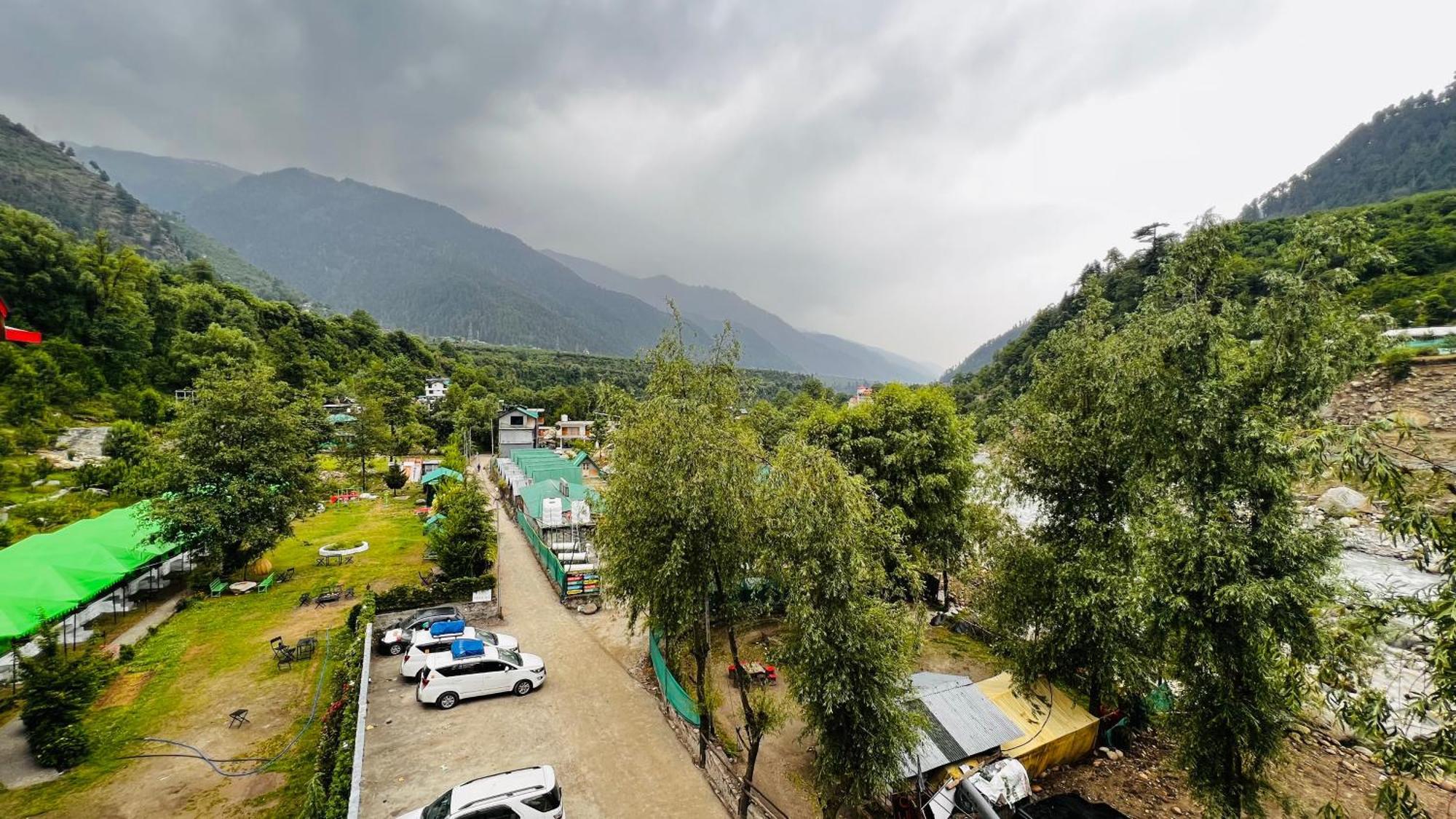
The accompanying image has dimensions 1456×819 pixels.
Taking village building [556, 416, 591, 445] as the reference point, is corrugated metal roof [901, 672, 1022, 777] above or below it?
below

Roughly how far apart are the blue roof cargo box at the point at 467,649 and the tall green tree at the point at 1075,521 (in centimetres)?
1503

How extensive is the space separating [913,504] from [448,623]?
1744cm

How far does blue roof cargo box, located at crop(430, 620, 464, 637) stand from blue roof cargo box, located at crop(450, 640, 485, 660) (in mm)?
2055

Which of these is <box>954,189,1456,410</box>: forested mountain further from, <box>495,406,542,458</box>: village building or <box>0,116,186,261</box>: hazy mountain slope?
<box>0,116,186,261</box>: hazy mountain slope

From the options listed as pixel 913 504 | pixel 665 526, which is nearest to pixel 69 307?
pixel 665 526

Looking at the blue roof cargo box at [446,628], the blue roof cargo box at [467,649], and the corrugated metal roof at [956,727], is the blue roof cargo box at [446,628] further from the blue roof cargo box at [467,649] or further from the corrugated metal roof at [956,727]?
the corrugated metal roof at [956,727]

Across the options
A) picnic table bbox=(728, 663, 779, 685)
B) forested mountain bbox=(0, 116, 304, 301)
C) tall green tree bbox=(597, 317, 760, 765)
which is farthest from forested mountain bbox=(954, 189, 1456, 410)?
forested mountain bbox=(0, 116, 304, 301)

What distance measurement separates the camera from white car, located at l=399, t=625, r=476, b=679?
1614cm

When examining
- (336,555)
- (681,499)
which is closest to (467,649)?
(681,499)

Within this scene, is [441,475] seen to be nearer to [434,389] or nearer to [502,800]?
[502,800]

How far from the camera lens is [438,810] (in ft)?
33.2

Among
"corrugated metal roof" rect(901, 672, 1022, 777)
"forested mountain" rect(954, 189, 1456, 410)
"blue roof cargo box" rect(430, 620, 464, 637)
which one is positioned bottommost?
"corrugated metal roof" rect(901, 672, 1022, 777)

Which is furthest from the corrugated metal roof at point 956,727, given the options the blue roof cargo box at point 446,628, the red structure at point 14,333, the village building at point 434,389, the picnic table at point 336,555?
the village building at point 434,389

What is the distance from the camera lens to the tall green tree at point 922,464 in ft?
67.6
